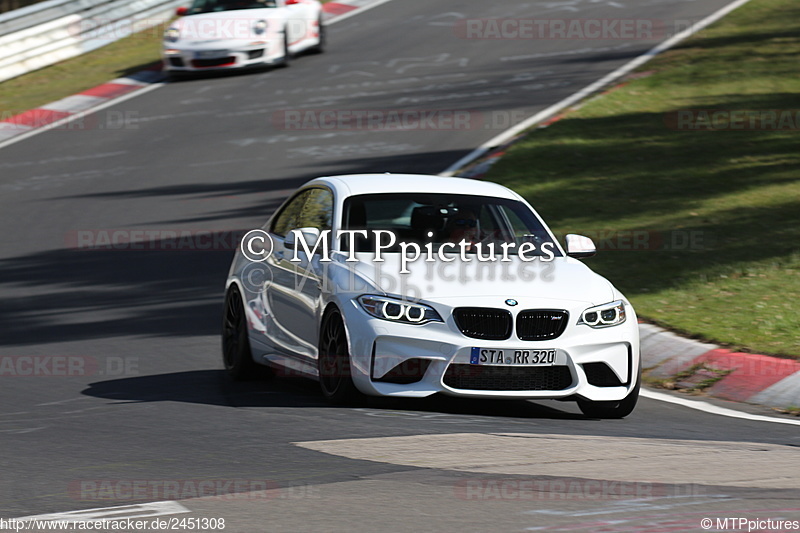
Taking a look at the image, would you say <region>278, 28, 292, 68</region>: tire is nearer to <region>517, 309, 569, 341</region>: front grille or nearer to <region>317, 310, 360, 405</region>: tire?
<region>317, 310, 360, 405</region>: tire

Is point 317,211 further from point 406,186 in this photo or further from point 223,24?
point 223,24

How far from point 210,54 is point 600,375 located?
662 inches

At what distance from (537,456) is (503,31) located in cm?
2111

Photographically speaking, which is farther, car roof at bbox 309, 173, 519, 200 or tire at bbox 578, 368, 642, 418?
car roof at bbox 309, 173, 519, 200

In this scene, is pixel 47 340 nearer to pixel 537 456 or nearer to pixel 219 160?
pixel 537 456

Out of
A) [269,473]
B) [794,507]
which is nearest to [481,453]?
[269,473]

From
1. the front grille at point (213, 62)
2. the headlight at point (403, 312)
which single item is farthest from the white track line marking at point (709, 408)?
the front grille at point (213, 62)

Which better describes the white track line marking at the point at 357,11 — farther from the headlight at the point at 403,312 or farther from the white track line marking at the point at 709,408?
the headlight at the point at 403,312

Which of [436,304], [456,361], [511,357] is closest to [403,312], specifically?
[436,304]

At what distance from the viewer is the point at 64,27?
90.3 ft

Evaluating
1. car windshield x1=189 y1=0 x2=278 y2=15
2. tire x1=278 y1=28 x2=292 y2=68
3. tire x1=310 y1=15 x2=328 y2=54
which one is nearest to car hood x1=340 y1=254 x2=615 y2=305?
tire x1=278 y1=28 x2=292 y2=68

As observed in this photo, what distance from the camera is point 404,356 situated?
8.37 meters

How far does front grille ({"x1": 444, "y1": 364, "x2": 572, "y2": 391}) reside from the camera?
27.6ft

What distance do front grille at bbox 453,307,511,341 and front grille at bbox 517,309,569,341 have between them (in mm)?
86
